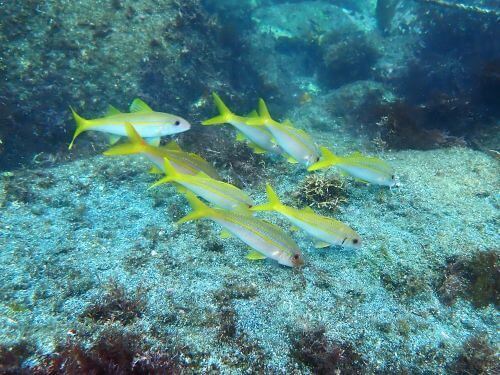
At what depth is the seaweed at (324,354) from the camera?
10.3 ft

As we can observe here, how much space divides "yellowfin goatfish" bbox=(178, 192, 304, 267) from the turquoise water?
0.58 meters

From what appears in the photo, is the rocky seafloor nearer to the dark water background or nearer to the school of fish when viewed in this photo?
the school of fish

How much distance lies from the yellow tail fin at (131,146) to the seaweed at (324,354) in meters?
2.96

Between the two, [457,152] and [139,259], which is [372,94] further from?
[139,259]

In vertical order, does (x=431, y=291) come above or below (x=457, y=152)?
below

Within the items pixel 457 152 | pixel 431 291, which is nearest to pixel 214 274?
pixel 431 291

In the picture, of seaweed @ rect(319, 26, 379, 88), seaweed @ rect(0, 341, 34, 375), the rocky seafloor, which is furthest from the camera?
seaweed @ rect(319, 26, 379, 88)

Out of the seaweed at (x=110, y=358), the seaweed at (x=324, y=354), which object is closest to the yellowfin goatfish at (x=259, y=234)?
the seaweed at (x=324, y=354)

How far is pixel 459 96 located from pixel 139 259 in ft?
29.7

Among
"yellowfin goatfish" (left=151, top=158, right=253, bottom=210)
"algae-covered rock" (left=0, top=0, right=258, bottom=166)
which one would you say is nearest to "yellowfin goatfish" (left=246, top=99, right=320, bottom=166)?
"yellowfin goatfish" (left=151, top=158, right=253, bottom=210)

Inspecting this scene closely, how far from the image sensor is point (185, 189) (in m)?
4.35

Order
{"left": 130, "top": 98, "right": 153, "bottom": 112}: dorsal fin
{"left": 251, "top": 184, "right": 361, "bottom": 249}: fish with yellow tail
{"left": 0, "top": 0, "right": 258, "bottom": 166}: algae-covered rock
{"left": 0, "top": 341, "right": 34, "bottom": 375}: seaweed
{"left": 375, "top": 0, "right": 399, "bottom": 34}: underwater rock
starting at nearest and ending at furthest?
{"left": 0, "top": 341, "right": 34, "bottom": 375}: seaweed
{"left": 251, "top": 184, "right": 361, "bottom": 249}: fish with yellow tail
{"left": 130, "top": 98, "right": 153, "bottom": 112}: dorsal fin
{"left": 0, "top": 0, "right": 258, "bottom": 166}: algae-covered rock
{"left": 375, "top": 0, "right": 399, "bottom": 34}: underwater rock

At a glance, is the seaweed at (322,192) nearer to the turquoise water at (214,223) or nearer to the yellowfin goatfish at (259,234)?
the turquoise water at (214,223)

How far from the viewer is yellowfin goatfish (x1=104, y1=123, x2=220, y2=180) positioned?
4043mm
